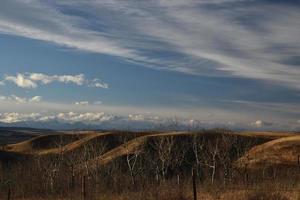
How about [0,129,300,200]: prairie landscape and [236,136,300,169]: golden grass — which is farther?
[236,136,300,169]: golden grass

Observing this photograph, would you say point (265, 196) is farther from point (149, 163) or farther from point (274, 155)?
point (274, 155)

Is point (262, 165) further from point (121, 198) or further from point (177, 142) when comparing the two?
point (121, 198)

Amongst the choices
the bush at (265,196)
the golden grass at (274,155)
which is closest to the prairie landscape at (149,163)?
the golden grass at (274,155)

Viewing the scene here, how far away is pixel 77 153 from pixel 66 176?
21.0m

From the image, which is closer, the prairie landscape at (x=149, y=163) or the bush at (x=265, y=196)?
the bush at (x=265, y=196)

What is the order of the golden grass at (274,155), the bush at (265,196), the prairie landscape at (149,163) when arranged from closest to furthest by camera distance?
1. the bush at (265,196)
2. the prairie landscape at (149,163)
3. the golden grass at (274,155)

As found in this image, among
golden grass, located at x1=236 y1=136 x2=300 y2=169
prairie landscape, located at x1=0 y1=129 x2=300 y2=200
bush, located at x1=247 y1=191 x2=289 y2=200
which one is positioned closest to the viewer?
bush, located at x1=247 y1=191 x2=289 y2=200

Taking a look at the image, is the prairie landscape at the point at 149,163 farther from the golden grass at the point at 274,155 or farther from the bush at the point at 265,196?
the bush at the point at 265,196

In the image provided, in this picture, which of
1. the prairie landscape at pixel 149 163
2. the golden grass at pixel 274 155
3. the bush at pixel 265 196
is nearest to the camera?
the bush at pixel 265 196

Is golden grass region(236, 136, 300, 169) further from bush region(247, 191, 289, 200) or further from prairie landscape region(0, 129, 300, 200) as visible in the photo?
bush region(247, 191, 289, 200)

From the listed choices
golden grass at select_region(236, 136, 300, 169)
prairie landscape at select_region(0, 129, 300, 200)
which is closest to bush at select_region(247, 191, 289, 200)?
prairie landscape at select_region(0, 129, 300, 200)

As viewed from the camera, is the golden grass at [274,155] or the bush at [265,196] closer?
the bush at [265,196]


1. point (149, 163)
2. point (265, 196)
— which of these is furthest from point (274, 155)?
point (265, 196)

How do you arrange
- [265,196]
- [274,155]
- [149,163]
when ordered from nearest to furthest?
1. [265,196]
2. [149,163]
3. [274,155]
